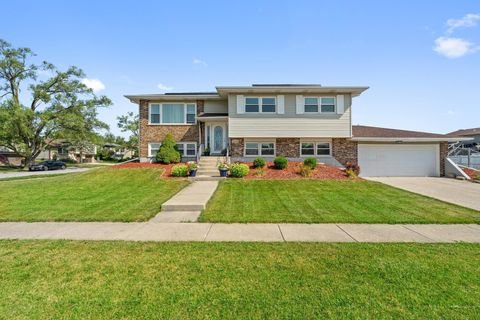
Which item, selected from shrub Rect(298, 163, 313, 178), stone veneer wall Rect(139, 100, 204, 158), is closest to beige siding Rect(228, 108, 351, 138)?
shrub Rect(298, 163, 313, 178)

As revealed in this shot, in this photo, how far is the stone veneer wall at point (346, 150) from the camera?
16.4 meters

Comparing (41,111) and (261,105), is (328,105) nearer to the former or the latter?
(261,105)

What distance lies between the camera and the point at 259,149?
650 inches

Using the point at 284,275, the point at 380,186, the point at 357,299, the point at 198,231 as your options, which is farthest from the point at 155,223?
the point at 380,186

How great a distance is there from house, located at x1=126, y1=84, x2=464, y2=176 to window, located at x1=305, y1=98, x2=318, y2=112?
0.07 meters

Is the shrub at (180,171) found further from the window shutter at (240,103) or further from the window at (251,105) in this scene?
the window at (251,105)

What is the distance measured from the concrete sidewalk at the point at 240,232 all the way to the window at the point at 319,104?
37.7 feet

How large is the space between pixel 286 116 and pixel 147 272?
14.2m

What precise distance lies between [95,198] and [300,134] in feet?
41.2

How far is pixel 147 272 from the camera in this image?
3.43 meters

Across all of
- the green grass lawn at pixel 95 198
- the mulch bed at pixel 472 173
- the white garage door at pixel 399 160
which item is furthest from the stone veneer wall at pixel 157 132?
the mulch bed at pixel 472 173

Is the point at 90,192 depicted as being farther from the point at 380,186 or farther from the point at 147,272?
the point at 380,186

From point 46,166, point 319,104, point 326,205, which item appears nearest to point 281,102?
point 319,104

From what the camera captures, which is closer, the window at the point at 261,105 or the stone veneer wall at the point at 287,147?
the window at the point at 261,105
